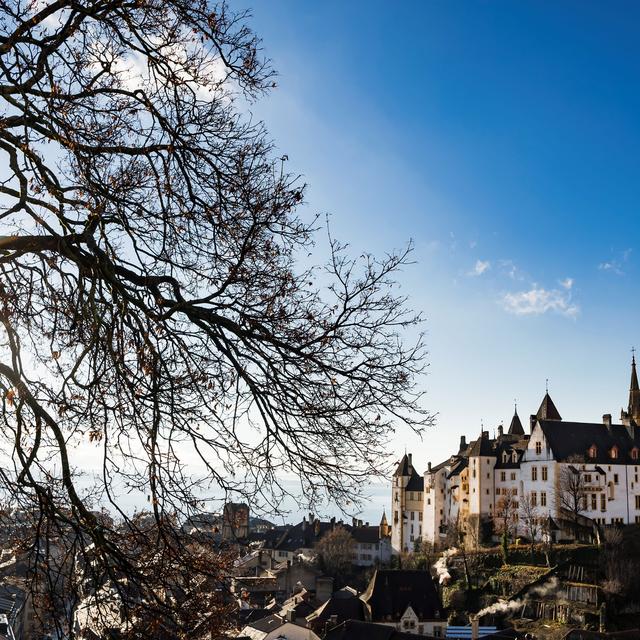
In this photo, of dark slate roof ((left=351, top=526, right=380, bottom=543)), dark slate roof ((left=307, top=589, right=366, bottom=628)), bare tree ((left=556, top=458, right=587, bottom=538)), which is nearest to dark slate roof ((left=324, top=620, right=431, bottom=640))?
dark slate roof ((left=307, top=589, right=366, bottom=628))

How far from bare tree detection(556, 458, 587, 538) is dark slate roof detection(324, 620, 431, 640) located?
77.9 feet

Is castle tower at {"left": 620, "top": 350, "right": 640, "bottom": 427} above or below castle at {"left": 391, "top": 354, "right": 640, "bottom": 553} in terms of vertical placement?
above

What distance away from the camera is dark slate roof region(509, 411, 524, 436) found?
72700 mm

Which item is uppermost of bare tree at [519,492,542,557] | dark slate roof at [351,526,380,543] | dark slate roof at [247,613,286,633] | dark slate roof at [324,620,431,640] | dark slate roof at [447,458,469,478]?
dark slate roof at [447,458,469,478]

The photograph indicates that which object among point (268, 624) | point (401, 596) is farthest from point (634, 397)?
point (268, 624)

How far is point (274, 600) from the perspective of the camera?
5644 centimetres

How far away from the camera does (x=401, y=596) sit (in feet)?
157

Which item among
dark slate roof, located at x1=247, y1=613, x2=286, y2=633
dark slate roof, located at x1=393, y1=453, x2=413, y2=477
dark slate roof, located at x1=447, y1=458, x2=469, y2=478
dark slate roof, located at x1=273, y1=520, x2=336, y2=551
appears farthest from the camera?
dark slate roof, located at x1=273, y1=520, x2=336, y2=551

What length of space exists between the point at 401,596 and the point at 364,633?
38.0ft

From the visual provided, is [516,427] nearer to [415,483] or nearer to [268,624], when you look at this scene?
[415,483]

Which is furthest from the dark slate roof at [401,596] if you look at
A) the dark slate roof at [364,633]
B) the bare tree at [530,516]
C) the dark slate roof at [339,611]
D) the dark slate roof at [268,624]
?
the bare tree at [530,516]

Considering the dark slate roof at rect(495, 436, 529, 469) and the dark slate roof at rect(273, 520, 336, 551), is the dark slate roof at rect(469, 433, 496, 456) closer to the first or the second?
the dark slate roof at rect(495, 436, 529, 469)

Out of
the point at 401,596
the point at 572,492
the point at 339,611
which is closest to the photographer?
the point at 339,611

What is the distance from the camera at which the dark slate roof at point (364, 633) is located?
3616cm
